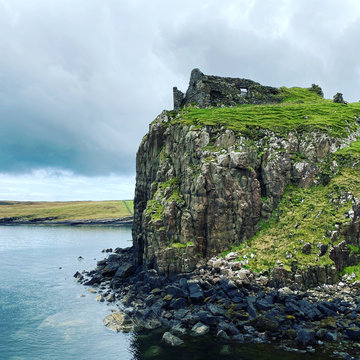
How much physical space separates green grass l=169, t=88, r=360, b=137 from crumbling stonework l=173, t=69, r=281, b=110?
4.74 meters

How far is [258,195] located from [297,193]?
627 cm

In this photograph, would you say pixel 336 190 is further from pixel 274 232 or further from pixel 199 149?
pixel 199 149

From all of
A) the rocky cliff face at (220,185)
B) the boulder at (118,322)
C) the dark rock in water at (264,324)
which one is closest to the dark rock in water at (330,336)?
the dark rock in water at (264,324)

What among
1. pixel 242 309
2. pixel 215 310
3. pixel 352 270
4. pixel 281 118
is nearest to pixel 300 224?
pixel 352 270

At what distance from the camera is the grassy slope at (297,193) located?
1588 inches

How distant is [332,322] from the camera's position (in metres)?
28.4

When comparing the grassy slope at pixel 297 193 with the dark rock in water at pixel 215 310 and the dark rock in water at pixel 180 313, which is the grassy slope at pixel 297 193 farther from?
the dark rock in water at pixel 180 313

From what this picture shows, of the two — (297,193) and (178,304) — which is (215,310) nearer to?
(178,304)

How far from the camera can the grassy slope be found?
4034 cm

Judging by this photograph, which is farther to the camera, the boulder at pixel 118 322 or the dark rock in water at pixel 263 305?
the boulder at pixel 118 322

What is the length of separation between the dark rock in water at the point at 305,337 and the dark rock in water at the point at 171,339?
10.7 m

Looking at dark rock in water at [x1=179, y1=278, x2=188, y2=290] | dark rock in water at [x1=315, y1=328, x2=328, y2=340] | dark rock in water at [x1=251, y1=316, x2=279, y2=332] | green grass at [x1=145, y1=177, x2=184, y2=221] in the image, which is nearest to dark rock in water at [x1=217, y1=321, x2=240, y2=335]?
dark rock in water at [x1=251, y1=316, x2=279, y2=332]

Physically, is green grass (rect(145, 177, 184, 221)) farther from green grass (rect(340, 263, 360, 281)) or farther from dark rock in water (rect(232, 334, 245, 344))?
green grass (rect(340, 263, 360, 281))

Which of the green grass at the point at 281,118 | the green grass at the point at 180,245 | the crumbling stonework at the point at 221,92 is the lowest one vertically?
the green grass at the point at 180,245
